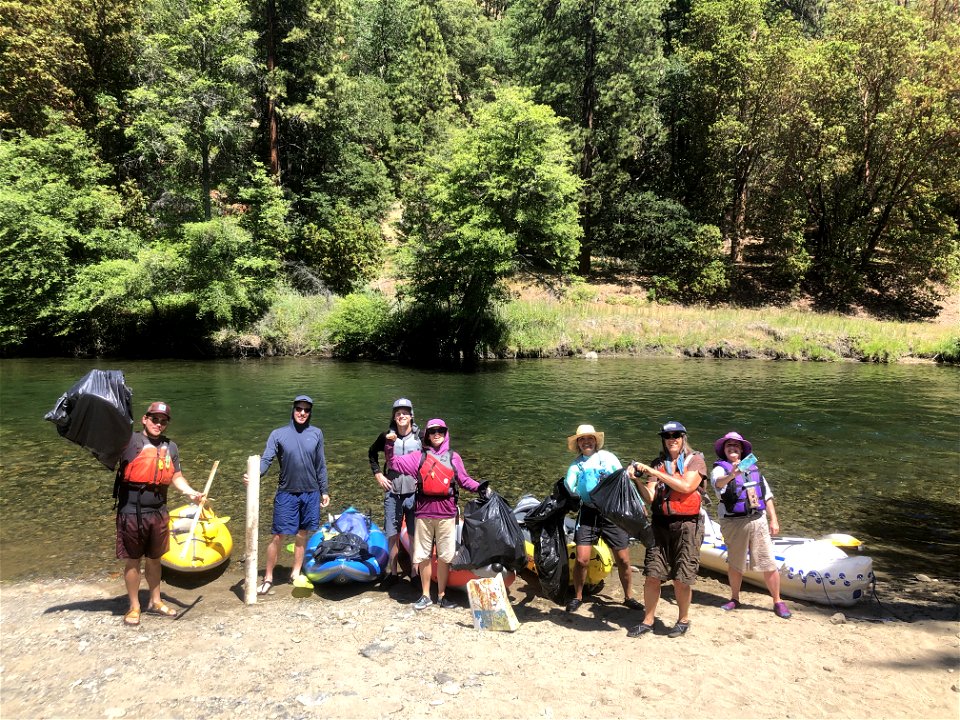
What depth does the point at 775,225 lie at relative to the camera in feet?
133

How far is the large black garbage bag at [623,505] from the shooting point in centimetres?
600

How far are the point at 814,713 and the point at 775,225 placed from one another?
40.9 m

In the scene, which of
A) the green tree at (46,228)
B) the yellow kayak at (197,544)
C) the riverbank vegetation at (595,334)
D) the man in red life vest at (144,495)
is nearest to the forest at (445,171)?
the green tree at (46,228)

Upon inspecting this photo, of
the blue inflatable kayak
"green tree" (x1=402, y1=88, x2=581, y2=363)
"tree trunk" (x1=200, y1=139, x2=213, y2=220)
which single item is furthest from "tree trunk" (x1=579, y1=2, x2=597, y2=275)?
the blue inflatable kayak

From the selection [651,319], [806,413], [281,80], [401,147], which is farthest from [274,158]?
[806,413]

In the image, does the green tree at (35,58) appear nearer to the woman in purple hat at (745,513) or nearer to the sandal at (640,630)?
the woman in purple hat at (745,513)

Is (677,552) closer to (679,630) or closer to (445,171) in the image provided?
(679,630)

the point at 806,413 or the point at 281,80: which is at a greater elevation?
the point at 281,80

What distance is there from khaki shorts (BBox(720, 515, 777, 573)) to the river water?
2.38 meters

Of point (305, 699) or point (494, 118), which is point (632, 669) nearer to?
point (305, 699)

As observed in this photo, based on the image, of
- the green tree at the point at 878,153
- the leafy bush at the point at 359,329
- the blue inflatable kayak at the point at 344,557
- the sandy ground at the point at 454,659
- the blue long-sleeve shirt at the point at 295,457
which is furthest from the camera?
the green tree at the point at 878,153

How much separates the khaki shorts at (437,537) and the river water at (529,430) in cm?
306

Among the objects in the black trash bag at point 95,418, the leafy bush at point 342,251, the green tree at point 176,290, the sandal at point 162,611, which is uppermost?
the leafy bush at point 342,251

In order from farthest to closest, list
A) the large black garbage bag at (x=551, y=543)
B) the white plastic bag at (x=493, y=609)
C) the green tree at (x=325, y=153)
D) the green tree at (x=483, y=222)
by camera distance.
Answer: the green tree at (x=325, y=153), the green tree at (x=483, y=222), the large black garbage bag at (x=551, y=543), the white plastic bag at (x=493, y=609)
